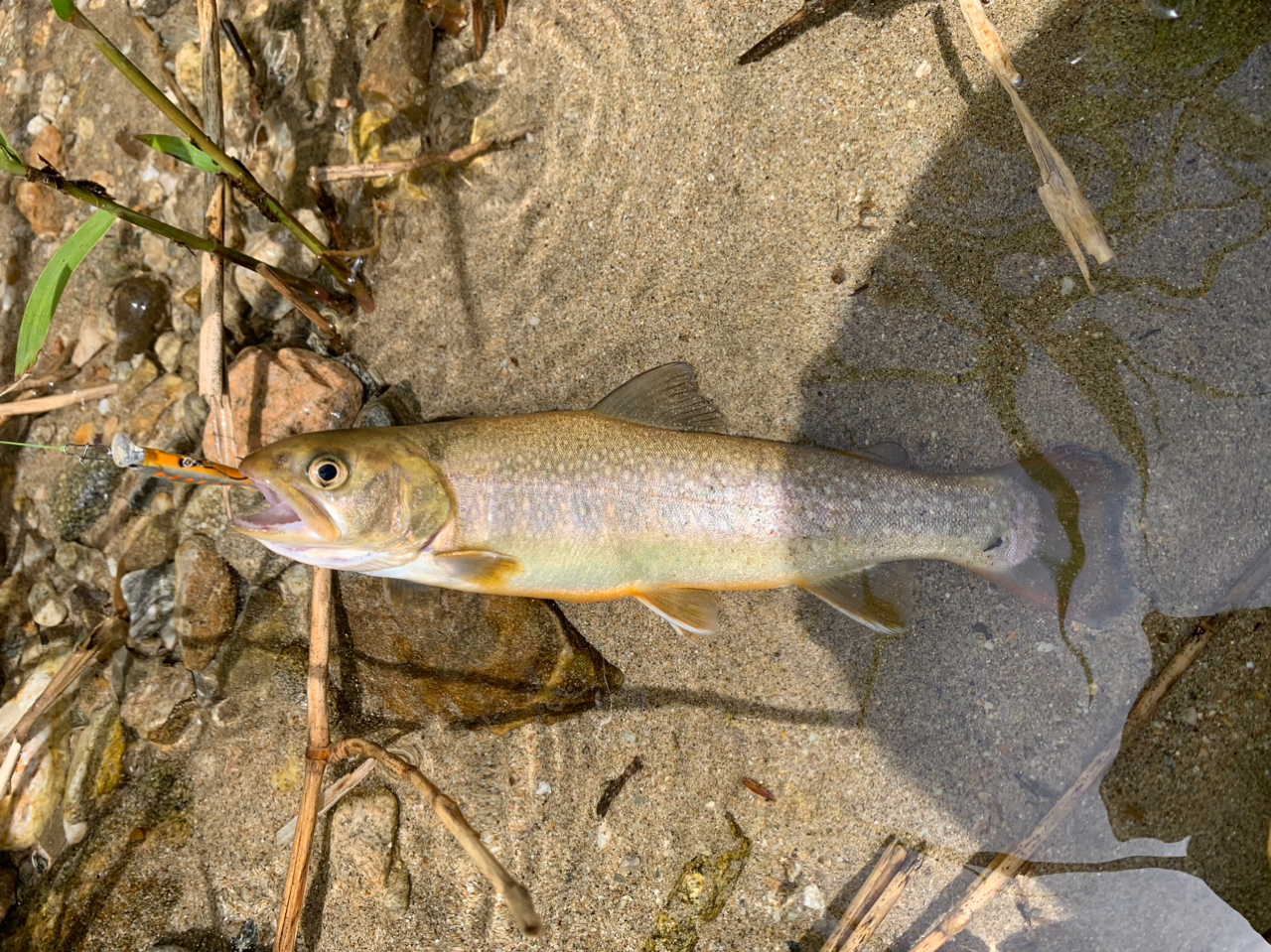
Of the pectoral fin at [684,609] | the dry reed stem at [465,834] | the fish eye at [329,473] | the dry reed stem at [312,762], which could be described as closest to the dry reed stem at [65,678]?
the dry reed stem at [312,762]

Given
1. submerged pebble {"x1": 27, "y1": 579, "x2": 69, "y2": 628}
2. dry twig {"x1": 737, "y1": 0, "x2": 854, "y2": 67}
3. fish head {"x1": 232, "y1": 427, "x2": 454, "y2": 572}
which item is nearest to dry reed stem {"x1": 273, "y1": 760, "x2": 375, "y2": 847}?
fish head {"x1": 232, "y1": 427, "x2": 454, "y2": 572}

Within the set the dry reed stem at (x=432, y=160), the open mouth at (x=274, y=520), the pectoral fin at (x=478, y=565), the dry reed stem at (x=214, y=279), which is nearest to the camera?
the open mouth at (x=274, y=520)

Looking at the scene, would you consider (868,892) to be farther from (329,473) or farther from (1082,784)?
(329,473)

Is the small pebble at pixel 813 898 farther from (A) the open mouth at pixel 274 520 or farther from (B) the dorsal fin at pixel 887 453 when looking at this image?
(A) the open mouth at pixel 274 520

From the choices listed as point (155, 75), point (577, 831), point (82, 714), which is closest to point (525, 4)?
point (155, 75)

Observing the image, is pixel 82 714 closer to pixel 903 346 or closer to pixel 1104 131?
pixel 903 346

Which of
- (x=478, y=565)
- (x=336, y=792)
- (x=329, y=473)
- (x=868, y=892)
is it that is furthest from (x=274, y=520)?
(x=868, y=892)

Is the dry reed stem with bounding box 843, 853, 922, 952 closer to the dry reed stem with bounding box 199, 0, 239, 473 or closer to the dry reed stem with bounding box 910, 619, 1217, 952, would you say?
the dry reed stem with bounding box 910, 619, 1217, 952
